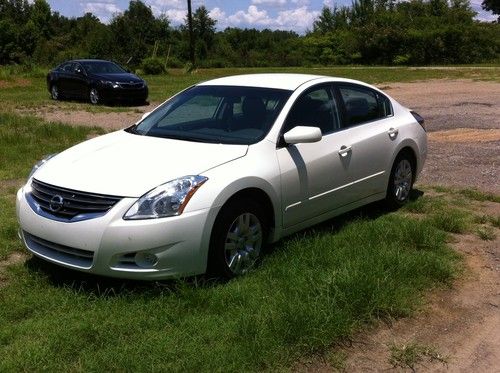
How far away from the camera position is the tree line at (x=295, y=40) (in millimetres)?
53719

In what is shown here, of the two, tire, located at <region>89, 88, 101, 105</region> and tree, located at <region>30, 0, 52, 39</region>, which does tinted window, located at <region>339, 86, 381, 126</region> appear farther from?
tree, located at <region>30, 0, 52, 39</region>

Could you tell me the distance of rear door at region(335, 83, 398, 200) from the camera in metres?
5.73

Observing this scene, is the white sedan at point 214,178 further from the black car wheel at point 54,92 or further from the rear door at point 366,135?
the black car wheel at point 54,92

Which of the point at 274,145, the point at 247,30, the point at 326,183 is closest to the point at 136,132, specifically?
the point at 274,145

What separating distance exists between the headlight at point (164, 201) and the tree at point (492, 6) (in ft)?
239

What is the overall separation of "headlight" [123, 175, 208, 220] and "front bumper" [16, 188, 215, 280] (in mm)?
41

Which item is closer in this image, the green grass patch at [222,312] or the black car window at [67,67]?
the green grass patch at [222,312]

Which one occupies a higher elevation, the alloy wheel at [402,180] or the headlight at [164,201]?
the headlight at [164,201]

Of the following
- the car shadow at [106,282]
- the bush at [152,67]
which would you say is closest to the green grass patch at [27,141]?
the car shadow at [106,282]

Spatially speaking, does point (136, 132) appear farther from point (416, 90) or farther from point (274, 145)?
point (416, 90)

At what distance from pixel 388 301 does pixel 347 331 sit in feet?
1.59

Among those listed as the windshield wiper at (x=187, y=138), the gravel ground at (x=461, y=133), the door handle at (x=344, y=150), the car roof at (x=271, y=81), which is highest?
the car roof at (x=271, y=81)

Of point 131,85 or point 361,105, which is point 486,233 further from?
point 131,85

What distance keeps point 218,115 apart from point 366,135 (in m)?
1.46
